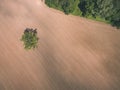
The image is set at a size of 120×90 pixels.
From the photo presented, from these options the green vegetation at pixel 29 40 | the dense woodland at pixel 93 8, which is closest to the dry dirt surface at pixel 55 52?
the green vegetation at pixel 29 40

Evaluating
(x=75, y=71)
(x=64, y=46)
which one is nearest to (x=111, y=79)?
(x=75, y=71)

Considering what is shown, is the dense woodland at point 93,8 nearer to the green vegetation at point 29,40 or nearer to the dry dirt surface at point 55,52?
the dry dirt surface at point 55,52

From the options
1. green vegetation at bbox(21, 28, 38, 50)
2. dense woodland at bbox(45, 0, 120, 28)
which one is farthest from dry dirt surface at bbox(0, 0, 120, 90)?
dense woodland at bbox(45, 0, 120, 28)

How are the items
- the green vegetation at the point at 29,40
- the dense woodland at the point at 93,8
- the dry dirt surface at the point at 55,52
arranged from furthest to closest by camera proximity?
the dense woodland at the point at 93,8 < the green vegetation at the point at 29,40 < the dry dirt surface at the point at 55,52

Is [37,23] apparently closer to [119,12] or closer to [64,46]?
[64,46]

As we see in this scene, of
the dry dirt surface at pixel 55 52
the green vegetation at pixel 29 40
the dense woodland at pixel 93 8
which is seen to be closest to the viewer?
the dry dirt surface at pixel 55 52

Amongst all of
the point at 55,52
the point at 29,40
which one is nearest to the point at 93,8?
the point at 55,52

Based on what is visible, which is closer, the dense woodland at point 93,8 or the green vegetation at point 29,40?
the green vegetation at point 29,40
